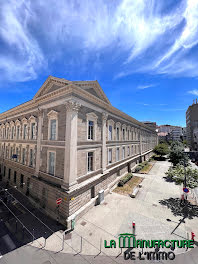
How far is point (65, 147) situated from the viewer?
12.1 m

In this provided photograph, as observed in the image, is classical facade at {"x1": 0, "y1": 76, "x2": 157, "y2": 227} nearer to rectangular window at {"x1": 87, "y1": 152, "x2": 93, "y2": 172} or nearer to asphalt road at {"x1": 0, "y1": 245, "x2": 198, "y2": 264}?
rectangular window at {"x1": 87, "y1": 152, "x2": 93, "y2": 172}

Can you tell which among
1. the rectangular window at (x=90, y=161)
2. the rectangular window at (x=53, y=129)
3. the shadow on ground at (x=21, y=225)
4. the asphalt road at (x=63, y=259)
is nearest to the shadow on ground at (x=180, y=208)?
the asphalt road at (x=63, y=259)

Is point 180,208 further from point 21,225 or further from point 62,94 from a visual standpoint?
point 62,94

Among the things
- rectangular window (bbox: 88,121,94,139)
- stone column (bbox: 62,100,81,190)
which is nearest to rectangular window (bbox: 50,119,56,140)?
stone column (bbox: 62,100,81,190)

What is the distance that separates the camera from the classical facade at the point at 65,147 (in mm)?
11992

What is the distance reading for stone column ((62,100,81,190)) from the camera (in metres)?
11.5

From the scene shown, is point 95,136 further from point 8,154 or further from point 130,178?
point 8,154

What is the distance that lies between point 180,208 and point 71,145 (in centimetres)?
1424

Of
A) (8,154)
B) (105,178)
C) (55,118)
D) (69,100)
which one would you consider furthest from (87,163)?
(8,154)

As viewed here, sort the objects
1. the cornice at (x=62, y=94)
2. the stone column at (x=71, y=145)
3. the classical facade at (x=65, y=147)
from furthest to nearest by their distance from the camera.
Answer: the cornice at (x=62, y=94) < the classical facade at (x=65, y=147) < the stone column at (x=71, y=145)

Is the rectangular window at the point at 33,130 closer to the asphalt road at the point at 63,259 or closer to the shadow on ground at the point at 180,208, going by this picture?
A: the asphalt road at the point at 63,259

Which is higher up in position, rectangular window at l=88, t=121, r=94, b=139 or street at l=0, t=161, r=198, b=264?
rectangular window at l=88, t=121, r=94, b=139

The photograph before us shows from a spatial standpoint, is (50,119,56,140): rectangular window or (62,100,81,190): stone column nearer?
(62,100,81,190): stone column

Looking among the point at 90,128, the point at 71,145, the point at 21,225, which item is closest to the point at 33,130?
the point at 90,128
